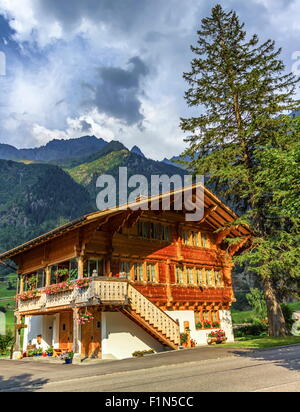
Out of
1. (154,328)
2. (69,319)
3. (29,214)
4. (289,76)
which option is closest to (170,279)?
(154,328)

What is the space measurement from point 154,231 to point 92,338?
8.08 metres

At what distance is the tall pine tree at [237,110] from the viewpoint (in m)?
25.2

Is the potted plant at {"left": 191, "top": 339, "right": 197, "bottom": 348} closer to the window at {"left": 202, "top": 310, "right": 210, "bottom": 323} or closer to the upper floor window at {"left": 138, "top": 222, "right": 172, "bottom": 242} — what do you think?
the window at {"left": 202, "top": 310, "right": 210, "bottom": 323}

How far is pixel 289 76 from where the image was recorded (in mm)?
26453

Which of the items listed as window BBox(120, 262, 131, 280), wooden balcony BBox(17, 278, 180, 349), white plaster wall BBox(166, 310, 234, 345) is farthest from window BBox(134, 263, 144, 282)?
white plaster wall BBox(166, 310, 234, 345)

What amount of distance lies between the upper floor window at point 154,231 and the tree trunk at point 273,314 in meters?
7.41

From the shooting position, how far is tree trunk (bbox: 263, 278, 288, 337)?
24.7 meters

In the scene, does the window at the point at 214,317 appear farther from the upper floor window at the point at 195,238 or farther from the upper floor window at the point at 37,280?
the upper floor window at the point at 37,280

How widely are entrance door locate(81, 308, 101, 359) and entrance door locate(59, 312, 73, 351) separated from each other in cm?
231

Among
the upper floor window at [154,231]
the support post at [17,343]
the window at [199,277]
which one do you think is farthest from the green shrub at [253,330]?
the support post at [17,343]

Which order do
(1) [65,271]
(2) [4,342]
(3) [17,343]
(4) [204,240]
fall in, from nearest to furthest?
(1) [65,271], (3) [17,343], (4) [204,240], (2) [4,342]

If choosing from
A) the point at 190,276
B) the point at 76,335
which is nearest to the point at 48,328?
the point at 76,335

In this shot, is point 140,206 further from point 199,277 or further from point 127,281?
point 199,277

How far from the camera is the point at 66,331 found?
24344mm
